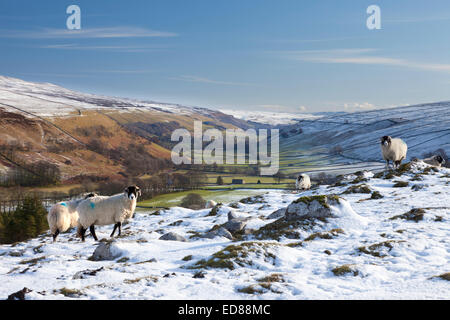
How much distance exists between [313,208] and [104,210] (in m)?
15.1

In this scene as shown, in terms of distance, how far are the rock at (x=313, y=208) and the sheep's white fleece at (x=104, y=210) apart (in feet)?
39.5

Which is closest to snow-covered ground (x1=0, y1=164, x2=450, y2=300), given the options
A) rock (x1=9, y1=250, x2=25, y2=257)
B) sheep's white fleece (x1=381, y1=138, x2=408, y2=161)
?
rock (x1=9, y1=250, x2=25, y2=257)

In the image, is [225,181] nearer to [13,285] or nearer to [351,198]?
[351,198]

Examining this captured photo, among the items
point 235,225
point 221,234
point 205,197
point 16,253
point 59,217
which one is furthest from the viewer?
point 205,197

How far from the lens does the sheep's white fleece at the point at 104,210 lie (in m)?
23.8

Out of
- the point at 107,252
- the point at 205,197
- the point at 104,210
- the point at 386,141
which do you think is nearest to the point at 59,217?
the point at 104,210

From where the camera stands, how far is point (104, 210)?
78.5ft

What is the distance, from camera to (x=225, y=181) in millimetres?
170250

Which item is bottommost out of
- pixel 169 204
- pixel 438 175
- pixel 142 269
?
pixel 169 204

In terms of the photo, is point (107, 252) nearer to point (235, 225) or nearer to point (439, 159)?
point (235, 225)

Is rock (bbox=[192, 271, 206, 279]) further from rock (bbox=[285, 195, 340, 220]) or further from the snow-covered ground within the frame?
rock (bbox=[285, 195, 340, 220])

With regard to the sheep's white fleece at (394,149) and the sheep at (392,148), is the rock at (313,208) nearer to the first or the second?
the sheep at (392,148)

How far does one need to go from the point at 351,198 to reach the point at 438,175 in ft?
36.4
